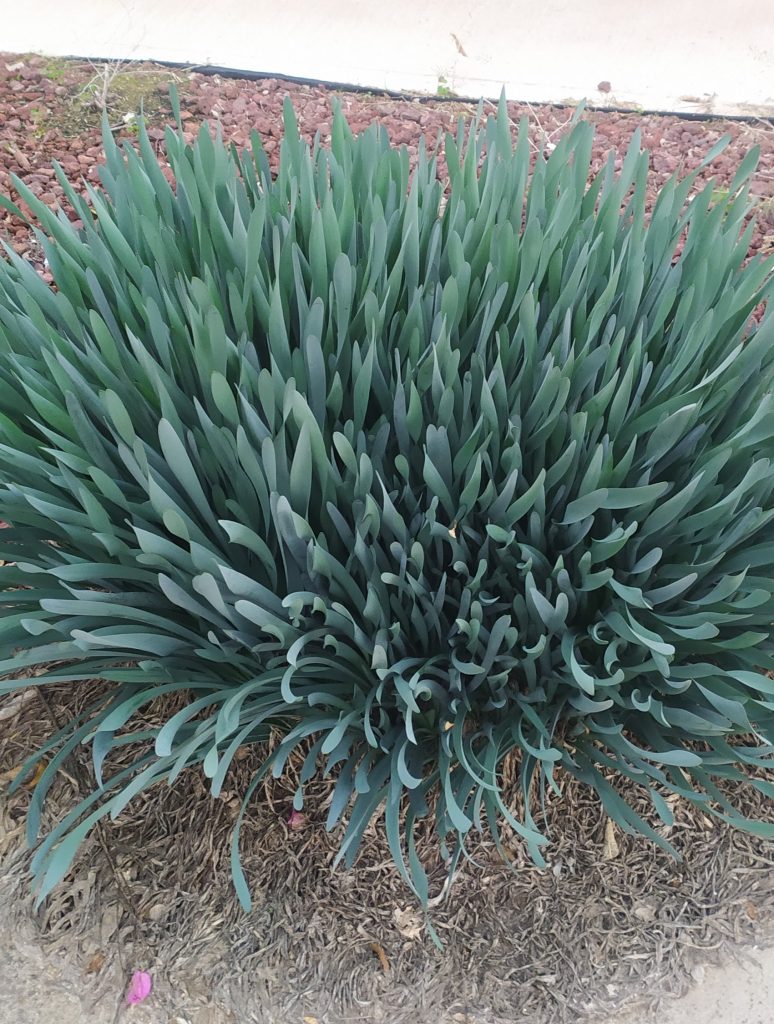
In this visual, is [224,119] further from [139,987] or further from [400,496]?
[139,987]

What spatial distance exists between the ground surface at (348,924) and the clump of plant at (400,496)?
0.24 meters

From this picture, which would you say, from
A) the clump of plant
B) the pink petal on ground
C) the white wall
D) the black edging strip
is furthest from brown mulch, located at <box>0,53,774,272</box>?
the pink petal on ground

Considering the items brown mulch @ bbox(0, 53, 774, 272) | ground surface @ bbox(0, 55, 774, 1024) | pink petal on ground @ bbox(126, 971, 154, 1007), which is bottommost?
→ pink petal on ground @ bbox(126, 971, 154, 1007)

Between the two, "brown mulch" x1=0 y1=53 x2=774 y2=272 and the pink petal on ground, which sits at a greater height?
"brown mulch" x1=0 y1=53 x2=774 y2=272

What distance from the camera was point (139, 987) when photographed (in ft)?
4.39

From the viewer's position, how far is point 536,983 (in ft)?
4.34

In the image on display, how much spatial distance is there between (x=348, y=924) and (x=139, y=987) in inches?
13.6

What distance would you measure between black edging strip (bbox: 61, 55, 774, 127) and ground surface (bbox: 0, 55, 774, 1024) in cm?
279

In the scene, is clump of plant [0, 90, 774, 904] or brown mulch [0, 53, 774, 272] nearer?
clump of plant [0, 90, 774, 904]

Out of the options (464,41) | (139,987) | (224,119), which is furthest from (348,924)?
(464,41)

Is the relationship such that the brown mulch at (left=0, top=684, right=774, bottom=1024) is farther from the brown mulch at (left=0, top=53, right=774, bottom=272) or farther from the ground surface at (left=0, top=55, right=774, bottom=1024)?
the brown mulch at (left=0, top=53, right=774, bottom=272)

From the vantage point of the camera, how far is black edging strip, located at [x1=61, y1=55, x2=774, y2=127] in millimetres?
3266

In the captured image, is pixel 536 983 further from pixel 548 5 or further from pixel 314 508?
pixel 548 5

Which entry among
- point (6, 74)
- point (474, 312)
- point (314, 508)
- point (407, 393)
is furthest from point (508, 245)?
point (6, 74)
